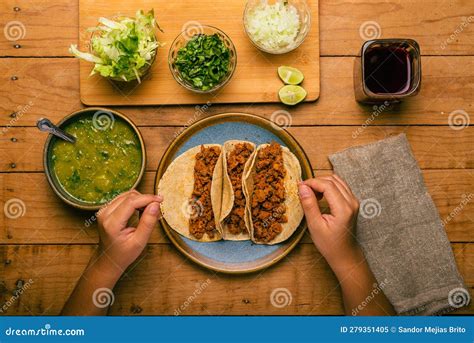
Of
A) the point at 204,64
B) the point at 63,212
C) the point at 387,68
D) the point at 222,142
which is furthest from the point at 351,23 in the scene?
the point at 63,212

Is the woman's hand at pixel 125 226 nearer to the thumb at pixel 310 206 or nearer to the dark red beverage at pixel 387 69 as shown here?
the thumb at pixel 310 206

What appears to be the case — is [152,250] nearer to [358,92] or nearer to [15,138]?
[15,138]

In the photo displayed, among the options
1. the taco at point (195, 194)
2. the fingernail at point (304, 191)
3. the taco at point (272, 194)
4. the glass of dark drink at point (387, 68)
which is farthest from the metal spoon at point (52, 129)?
the glass of dark drink at point (387, 68)

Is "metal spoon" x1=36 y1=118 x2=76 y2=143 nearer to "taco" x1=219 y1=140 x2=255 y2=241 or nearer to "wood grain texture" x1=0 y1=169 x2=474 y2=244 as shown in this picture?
"wood grain texture" x1=0 y1=169 x2=474 y2=244

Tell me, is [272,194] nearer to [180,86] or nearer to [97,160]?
[180,86]

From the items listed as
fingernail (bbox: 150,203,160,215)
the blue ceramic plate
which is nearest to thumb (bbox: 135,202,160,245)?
fingernail (bbox: 150,203,160,215)

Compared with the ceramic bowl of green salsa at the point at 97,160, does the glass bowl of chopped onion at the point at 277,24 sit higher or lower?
higher
